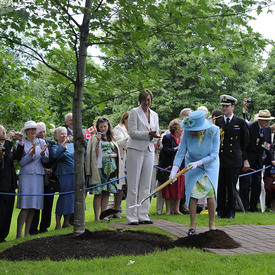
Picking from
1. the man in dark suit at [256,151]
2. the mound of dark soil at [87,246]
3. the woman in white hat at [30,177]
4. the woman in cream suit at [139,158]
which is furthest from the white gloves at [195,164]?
the man in dark suit at [256,151]

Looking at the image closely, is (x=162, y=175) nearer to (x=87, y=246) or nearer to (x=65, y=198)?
(x=65, y=198)

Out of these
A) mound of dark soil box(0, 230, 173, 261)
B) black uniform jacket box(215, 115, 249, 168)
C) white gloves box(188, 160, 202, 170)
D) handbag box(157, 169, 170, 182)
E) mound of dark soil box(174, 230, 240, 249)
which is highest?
black uniform jacket box(215, 115, 249, 168)

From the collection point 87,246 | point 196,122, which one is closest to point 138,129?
point 196,122

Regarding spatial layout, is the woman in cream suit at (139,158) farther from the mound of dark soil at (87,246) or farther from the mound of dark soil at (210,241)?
the mound of dark soil at (210,241)

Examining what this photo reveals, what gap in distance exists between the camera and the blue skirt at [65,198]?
33.3 feet

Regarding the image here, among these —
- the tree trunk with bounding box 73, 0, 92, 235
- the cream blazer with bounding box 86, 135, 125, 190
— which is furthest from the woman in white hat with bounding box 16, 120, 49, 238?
the tree trunk with bounding box 73, 0, 92, 235

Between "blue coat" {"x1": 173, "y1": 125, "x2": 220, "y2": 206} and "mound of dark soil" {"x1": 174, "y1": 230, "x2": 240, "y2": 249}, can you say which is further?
"blue coat" {"x1": 173, "y1": 125, "x2": 220, "y2": 206}

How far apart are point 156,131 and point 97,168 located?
222 centimetres

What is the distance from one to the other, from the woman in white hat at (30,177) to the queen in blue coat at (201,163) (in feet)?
10.2

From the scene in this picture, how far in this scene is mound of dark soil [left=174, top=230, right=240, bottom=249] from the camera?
684 centimetres

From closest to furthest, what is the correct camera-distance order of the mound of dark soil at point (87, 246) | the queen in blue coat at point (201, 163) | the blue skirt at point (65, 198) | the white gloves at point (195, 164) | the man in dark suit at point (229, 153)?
the mound of dark soil at point (87, 246), the white gloves at point (195, 164), the queen in blue coat at point (201, 163), the blue skirt at point (65, 198), the man in dark suit at point (229, 153)

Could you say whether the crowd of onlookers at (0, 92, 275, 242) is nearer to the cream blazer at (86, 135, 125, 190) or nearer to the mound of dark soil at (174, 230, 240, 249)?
the cream blazer at (86, 135, 125, 190)

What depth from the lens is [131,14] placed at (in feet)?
21.3

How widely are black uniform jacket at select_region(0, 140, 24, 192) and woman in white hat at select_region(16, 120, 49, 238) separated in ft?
0.54
